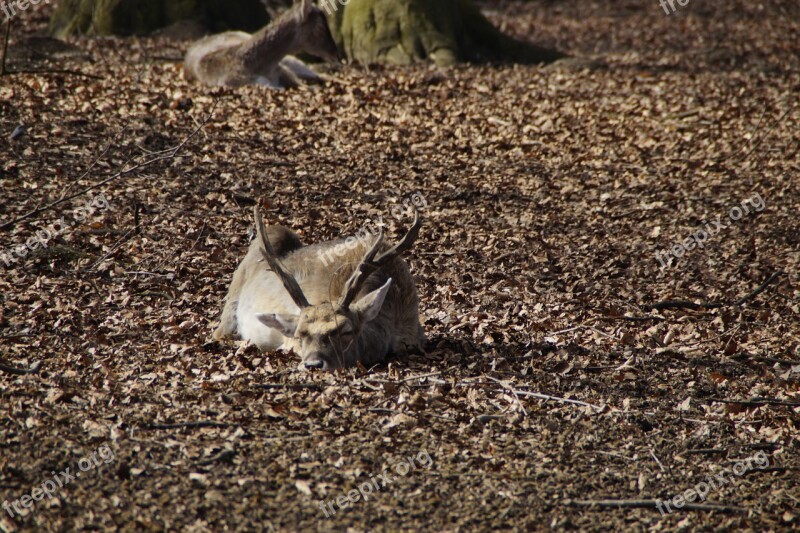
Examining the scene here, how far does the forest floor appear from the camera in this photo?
17.8 feet

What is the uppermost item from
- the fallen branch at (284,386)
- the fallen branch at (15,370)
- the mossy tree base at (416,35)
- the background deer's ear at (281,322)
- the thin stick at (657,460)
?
the mossy tree base at (416,35)

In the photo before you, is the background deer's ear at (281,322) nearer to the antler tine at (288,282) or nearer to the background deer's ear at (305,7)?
the antler tine at (288,282)

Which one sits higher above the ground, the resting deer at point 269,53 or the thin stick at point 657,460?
the resting deer at point 269,53

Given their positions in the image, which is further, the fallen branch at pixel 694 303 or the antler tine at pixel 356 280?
the fallen branch at pixel 694 303

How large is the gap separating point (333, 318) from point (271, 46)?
8580 mm

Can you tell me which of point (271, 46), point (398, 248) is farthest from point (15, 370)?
point (271, 46)

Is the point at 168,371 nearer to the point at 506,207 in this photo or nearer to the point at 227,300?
the point at 227,300

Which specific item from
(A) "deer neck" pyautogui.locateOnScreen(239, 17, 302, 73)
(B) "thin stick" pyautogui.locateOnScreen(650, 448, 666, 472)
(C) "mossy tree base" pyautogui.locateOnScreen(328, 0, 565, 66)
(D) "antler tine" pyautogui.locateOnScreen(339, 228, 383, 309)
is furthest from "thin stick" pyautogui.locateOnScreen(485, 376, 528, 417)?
(C) "mossy tree base" pyautogui.locateOnScreen(328, 0, 565, 66)


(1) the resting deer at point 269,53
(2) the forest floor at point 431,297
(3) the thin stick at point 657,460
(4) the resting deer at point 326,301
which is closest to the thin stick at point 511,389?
(2) the forest floor at point 431,297

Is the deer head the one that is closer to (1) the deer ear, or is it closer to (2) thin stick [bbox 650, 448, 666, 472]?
(1) the deer ear

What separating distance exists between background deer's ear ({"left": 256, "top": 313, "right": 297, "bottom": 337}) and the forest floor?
0.77 ft

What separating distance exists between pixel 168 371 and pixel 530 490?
9.57 ft

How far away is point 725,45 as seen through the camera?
61.8 feet

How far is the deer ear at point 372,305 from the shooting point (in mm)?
7297
